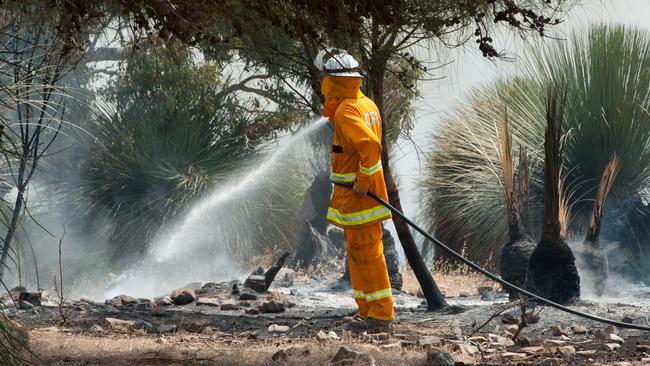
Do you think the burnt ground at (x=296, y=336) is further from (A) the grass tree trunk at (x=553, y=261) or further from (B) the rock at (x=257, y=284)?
(B) the rock at (x=257, y=284)

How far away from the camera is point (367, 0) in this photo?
5988 mm

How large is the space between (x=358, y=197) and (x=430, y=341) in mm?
1057

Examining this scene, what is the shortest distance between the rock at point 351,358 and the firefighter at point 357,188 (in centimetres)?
168

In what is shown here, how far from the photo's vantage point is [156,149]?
16.9m

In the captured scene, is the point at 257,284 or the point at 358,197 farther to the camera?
the point at 257,284

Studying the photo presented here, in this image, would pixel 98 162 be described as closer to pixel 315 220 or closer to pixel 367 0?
pixel 315 220

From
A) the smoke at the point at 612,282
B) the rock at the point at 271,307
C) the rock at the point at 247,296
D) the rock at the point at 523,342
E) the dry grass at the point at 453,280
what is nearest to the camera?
the rock at the point at 523,342

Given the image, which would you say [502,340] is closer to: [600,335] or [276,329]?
[600,335]

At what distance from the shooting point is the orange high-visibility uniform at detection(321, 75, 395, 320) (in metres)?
7.08

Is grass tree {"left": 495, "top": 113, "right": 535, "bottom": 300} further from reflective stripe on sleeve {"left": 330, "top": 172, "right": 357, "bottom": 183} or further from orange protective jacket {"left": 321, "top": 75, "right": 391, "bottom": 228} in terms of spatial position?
reflective stripe on sleeve {"left": 330, "top": 172, "right": 357, "bottom": 183}

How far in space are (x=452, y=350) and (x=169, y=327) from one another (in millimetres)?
2234

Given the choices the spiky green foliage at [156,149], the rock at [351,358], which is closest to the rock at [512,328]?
the rock at [351,358]

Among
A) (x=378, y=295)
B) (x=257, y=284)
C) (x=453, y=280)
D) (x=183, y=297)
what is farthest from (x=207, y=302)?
(x=453, y=280)

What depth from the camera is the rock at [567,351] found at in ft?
20.3
